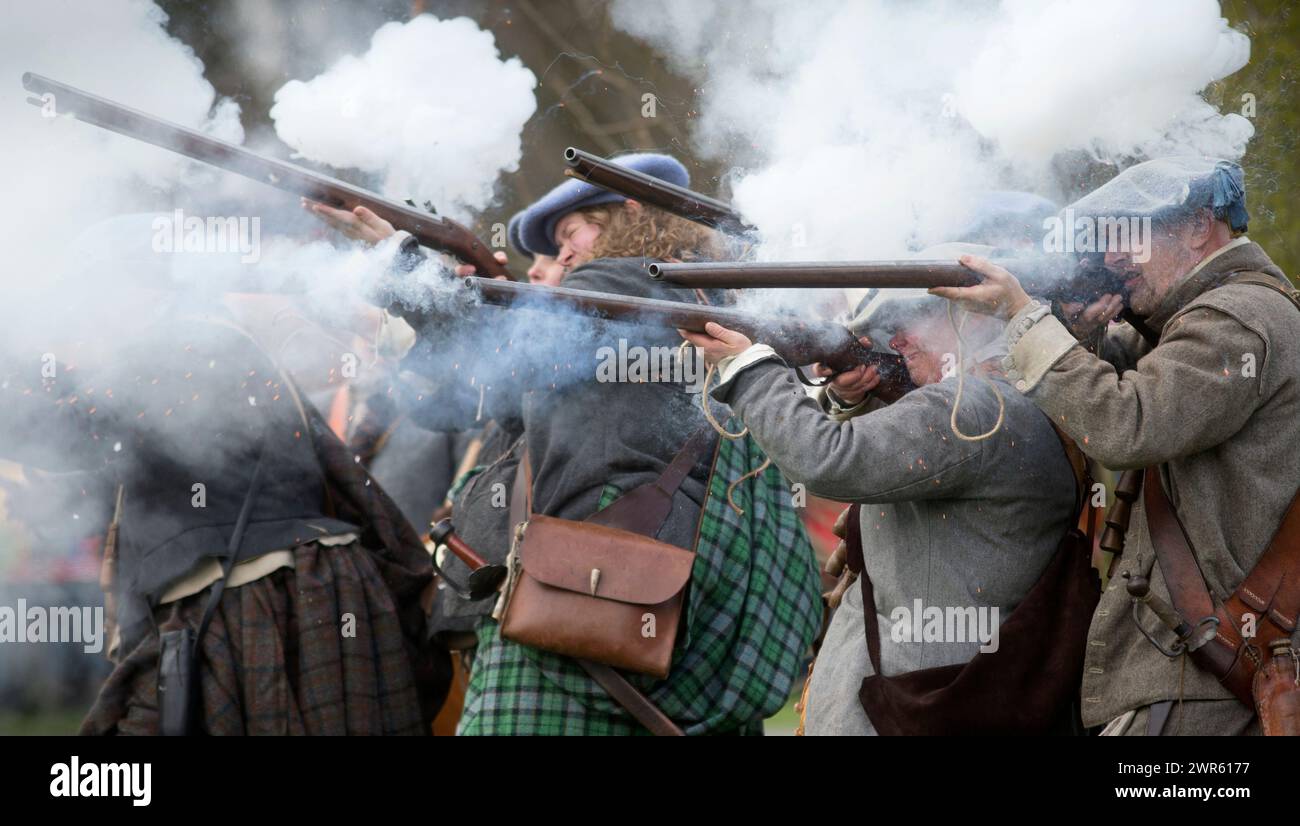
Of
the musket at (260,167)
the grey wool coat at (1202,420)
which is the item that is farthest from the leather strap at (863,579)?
the musket at (260,167)

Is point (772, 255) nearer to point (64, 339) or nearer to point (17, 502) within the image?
point (64, 339)

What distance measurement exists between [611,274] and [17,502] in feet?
8.28

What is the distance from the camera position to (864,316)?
2.83m

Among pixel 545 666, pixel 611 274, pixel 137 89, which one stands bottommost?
pixel 545 666

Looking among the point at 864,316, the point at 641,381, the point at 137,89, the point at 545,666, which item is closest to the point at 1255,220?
the point at 864,316

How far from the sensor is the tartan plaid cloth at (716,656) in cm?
299

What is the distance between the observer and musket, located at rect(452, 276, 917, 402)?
276 centimetres

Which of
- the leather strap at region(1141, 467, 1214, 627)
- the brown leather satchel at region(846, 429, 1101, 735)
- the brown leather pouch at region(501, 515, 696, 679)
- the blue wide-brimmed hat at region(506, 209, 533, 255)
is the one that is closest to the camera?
the leather strap at region(1141, 467, 1214, 627)

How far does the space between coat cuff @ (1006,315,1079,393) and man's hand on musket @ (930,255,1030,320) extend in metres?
0.08

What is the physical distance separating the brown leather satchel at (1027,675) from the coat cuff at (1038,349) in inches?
18.3

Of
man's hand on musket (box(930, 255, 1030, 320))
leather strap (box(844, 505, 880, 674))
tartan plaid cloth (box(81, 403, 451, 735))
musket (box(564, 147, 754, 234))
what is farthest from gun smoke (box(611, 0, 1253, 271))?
tartan plaid cloth (box(81, 403, 451, 735))

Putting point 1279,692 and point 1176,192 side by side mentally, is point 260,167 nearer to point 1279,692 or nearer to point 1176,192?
point 1176,192

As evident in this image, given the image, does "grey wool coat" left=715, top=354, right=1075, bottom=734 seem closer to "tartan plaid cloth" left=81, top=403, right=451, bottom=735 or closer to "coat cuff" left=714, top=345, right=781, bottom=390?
"coat cuff" left=714, top=345, right=781, bottom=390

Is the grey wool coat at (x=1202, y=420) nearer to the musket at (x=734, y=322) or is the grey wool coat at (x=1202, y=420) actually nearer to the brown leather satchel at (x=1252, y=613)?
the brown leather satchel at (x=1252, y=613)
